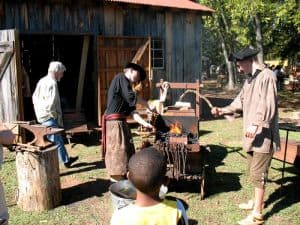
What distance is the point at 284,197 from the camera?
6211 millimetres

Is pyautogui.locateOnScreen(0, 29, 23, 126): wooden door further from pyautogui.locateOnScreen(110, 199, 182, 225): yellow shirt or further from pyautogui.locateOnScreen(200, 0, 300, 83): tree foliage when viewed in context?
pyautogui.locateOnScreen(200, 0, 300, 83): tree foliage

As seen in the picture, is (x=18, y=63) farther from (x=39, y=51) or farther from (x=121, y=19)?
(x=39, y=51)

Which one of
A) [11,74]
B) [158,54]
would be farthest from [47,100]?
[158,54]

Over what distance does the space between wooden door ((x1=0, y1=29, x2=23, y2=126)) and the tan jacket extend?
5548 millimetres

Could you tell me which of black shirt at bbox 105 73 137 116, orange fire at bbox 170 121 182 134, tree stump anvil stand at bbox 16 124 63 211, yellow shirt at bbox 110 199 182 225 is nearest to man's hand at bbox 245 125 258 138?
black shirt at bbox 105 73 137 116

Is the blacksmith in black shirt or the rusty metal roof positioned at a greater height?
the rusty metal roof

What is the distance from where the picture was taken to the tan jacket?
4.88 m

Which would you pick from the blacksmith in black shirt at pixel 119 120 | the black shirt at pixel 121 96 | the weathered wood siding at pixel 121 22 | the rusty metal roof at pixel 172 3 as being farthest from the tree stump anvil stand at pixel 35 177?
the rusty metal roof at pixel 172 3

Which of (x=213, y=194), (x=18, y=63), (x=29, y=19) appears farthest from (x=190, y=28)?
(x=213, y=194)

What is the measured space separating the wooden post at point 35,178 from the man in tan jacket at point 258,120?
9.42 feet

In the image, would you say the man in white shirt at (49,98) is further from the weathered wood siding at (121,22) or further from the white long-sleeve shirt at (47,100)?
the weathered wood siding at (121,22)

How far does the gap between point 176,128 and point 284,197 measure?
2.13 metres

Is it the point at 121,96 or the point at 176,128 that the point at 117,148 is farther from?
the point at 176,128

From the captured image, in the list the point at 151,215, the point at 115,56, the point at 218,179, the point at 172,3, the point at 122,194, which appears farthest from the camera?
the point at 172,3
